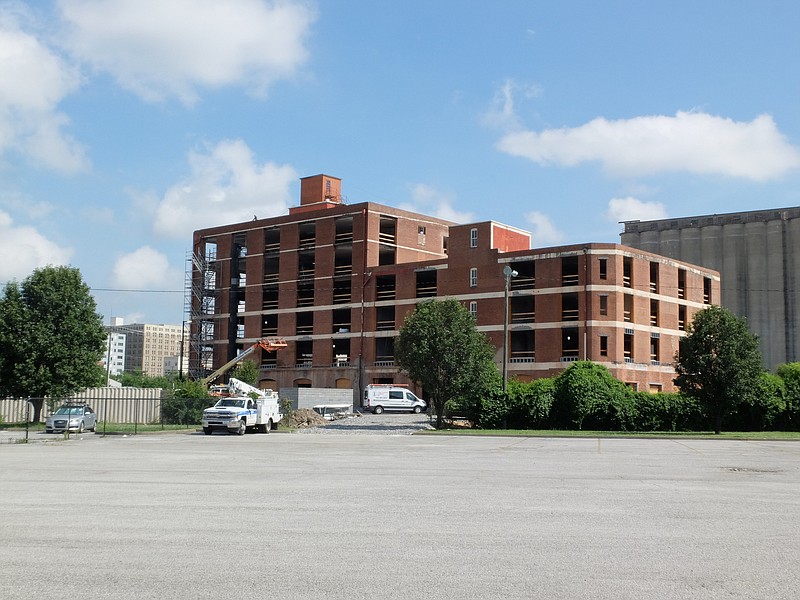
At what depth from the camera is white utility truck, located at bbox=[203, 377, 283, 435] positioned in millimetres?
40906

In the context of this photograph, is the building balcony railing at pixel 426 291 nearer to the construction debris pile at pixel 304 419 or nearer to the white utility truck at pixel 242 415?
the construction debris pile at pixel 304 419

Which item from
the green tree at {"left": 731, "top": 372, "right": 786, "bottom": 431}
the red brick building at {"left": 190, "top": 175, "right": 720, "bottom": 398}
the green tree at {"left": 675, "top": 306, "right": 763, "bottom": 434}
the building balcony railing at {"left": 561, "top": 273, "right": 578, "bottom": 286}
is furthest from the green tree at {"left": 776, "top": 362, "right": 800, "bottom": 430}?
the building balcony railing at {"left": 561, "top": 273, "right": 578, "bottom": 286}

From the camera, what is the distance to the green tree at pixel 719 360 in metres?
40.9

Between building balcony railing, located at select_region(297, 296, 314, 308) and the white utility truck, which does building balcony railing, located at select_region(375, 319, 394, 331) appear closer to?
building balcony railing, located at select_region(297, 296, 314, 308)

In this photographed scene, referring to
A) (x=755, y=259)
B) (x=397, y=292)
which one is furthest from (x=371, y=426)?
(x=755, y=259)

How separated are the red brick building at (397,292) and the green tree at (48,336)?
3133cm

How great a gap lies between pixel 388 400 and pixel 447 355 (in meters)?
21.6

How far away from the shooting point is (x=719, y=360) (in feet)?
134

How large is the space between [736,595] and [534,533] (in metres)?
3.44

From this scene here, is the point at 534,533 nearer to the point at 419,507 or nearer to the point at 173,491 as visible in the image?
the point at 419,507

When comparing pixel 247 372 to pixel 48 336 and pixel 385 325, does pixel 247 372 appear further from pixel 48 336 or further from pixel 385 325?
pixel 48 336

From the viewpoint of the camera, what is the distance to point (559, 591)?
767 cm

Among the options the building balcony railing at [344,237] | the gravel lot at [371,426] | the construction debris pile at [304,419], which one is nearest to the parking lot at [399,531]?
the gravel lot at [371,426]

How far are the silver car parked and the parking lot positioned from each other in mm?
22378
